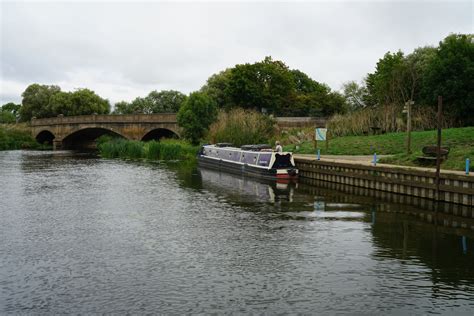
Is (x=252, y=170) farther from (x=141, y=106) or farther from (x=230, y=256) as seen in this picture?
(x=141, y=106)

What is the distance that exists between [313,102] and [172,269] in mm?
66105

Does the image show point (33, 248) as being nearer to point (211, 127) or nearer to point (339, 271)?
point (339, 271)

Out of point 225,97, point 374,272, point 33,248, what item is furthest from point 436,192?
point 225,97

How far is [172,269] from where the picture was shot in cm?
1305

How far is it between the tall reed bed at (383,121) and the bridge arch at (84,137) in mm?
36824

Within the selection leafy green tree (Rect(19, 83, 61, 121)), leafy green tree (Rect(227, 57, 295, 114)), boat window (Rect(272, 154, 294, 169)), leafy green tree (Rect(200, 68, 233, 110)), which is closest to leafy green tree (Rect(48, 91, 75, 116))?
leafy green tree (Rect(19, 83, 61, 121))

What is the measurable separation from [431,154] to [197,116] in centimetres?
3586

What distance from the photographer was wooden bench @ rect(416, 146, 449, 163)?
26.1 meters

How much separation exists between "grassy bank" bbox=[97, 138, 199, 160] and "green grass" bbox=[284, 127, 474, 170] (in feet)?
45.8

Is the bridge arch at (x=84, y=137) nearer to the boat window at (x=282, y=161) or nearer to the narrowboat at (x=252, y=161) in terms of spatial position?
the narrowboat at (x=252, y=161)

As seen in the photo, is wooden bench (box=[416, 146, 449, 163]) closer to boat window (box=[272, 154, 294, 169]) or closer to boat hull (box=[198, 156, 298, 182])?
boat hull (box=[198, 156, 298, 182])

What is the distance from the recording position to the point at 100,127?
74812 millimetres

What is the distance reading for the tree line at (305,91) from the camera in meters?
46.4

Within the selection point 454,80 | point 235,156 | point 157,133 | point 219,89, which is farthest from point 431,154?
point 219,89
